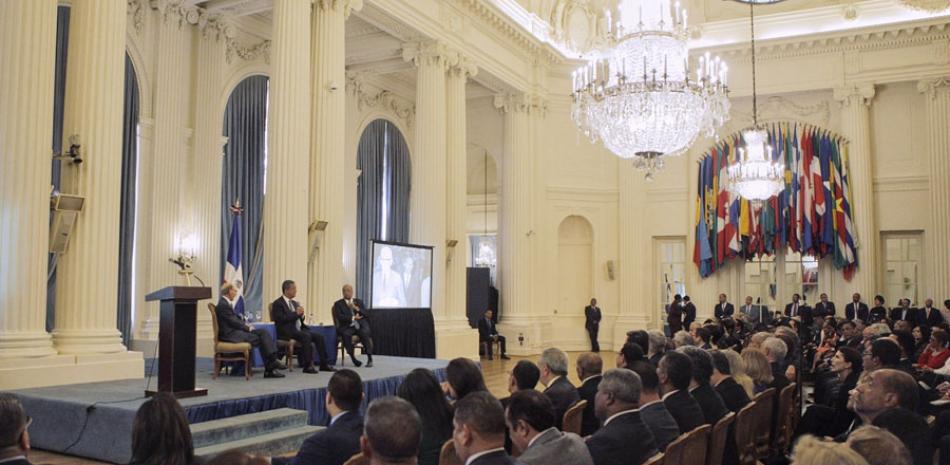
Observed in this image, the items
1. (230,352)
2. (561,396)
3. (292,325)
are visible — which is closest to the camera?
(561,396)

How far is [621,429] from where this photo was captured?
364 centimetres

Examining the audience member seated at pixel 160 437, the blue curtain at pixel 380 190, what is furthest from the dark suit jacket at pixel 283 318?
the blue curtain at pixel 380 190

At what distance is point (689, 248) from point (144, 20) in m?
12.8

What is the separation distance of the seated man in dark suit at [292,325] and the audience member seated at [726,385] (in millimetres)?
4812

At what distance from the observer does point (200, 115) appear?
1228 cm

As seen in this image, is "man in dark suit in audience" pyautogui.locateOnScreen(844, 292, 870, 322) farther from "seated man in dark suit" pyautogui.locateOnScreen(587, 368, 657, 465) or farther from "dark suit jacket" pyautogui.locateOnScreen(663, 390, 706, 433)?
"seated man in dark suit" pyautogui.locateOnScreen(587, 368, 657, 465)

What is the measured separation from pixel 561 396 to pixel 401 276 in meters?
8.28

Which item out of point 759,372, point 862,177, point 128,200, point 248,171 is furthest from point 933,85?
point 128,200

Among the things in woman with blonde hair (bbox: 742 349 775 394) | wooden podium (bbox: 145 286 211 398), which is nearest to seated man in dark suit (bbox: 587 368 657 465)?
woman with blonde hair (bbox: 742 349 775 394)

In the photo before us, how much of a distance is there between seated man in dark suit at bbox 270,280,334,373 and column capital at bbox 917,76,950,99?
1431 cm

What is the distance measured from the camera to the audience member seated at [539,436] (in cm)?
300

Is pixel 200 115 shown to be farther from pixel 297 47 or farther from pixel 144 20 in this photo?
pixel 297 47

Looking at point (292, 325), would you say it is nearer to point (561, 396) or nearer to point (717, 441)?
point (561, 396)

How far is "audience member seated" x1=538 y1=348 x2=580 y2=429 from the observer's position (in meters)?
4.85
